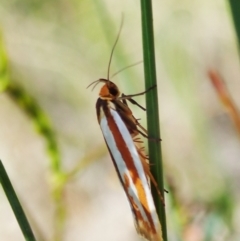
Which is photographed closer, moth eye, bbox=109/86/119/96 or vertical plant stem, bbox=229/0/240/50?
vertical plant stem, bbox=229/0/240/50

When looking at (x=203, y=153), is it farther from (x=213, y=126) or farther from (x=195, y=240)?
(x=195, y=240)

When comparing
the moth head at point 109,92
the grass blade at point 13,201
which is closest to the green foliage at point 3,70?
the moth head at point 109,92

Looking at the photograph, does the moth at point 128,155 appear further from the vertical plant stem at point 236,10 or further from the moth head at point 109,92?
the vertical plant stem at point 236,10

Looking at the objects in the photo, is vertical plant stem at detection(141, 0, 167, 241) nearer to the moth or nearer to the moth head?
the moth

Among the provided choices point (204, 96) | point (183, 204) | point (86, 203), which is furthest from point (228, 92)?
point (86, 203)

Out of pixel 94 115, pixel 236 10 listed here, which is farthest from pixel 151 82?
pixel 94 115

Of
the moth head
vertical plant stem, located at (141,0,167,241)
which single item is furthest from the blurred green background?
vertical plant stem, located at (141,0,167,241)
